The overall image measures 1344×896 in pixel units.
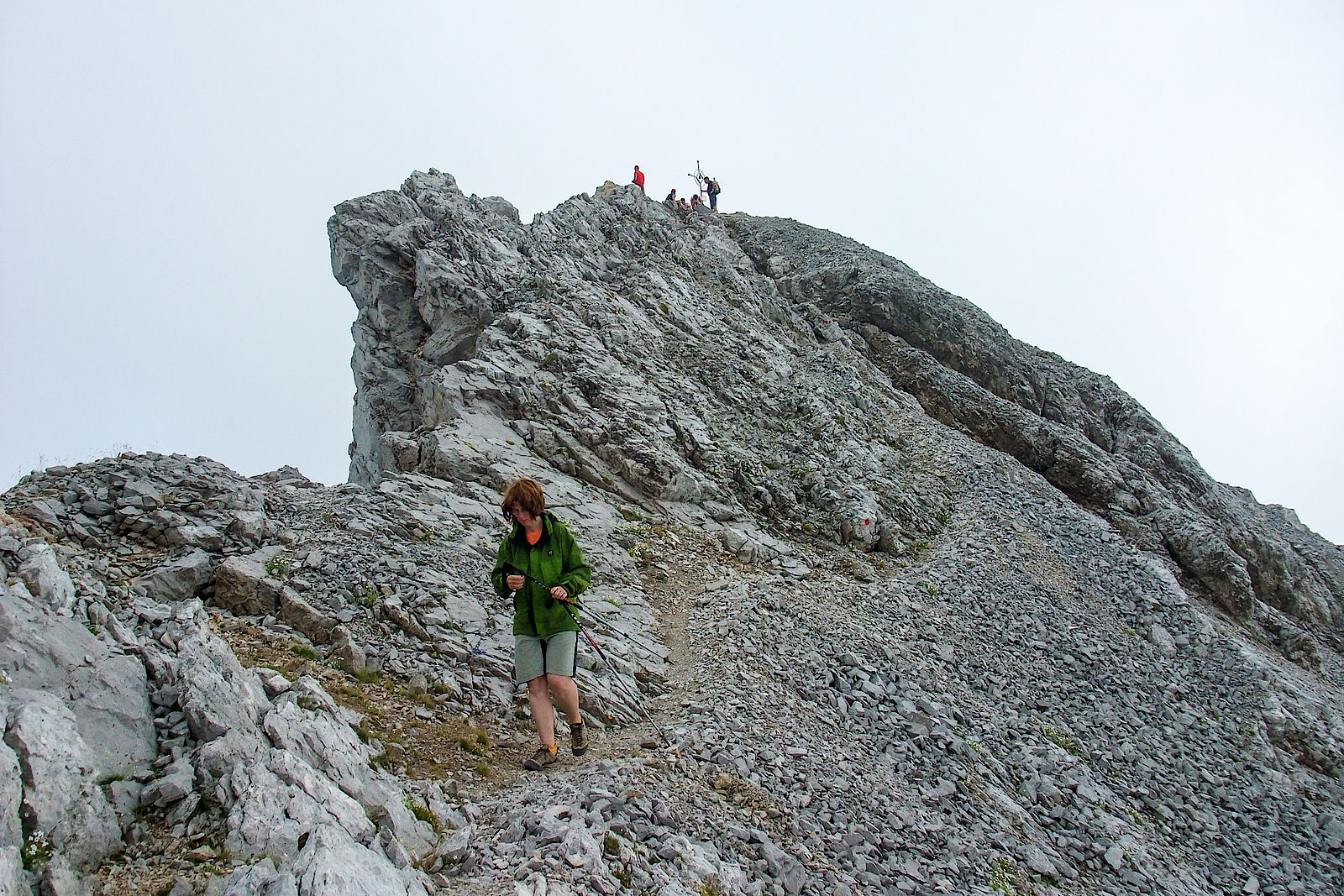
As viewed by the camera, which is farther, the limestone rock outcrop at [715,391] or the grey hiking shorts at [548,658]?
the limestone rock outcrop at [715,391]

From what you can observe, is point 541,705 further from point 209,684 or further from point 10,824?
point 10,824

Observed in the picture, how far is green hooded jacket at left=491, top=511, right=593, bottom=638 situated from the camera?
746 centimetres

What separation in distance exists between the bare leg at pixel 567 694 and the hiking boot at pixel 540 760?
0.37 m

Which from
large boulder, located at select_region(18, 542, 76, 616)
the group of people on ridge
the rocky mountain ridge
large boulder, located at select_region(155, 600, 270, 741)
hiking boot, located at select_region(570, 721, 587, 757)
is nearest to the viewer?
the rocky mountain ridge

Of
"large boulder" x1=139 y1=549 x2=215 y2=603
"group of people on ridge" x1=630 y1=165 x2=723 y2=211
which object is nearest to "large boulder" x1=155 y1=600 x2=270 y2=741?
"large boulder" x1=139 y1=549 x2=215 y2=603

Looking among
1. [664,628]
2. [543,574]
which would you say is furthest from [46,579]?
[664,628]

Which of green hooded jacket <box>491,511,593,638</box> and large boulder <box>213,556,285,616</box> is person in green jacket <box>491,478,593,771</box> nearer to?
green hooded jacket <box>491,511,593,638</box>

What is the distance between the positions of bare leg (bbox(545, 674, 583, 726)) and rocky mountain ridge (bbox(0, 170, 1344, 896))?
1.72ft

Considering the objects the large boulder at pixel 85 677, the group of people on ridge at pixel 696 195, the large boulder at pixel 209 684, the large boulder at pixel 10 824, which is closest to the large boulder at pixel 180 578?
the large boulder at pixel 209 684

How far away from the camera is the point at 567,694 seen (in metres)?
7.45

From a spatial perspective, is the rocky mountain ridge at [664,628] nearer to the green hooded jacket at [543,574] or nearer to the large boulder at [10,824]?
the large boulder at [10,824]

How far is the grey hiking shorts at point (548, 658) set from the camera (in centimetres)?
746

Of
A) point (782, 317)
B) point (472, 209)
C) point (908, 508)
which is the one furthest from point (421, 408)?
point (782, 317)

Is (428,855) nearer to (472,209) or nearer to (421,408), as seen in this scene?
(421,408)
